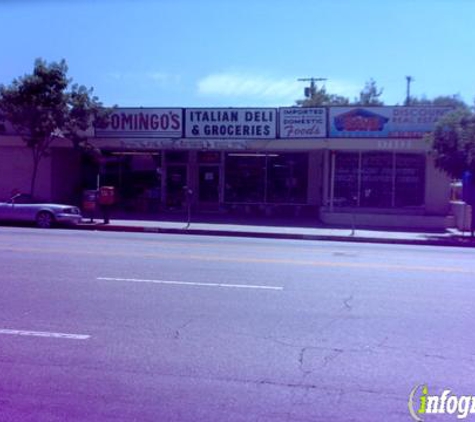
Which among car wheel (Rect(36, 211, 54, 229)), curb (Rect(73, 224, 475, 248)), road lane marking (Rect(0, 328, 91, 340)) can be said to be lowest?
road lane marking (Rect(0, 328, 91, 340))

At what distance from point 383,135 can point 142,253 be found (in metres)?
12.7

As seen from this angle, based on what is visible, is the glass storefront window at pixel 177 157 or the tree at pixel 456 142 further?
the glass storefront window at pixel 177 157

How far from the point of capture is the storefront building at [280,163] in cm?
2388

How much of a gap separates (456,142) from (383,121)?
13.4 feet

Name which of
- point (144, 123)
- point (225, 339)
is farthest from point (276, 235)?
point (225, 339)

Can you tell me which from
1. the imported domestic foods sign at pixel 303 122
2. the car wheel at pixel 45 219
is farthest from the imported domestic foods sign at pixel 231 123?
the car wheel at pixel 45 219

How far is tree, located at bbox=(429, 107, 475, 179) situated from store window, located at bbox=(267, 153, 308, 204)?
687 centimetres

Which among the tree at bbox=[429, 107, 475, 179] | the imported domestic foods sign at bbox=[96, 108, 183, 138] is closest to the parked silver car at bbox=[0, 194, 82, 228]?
the imported domestic foods sign at bbox=[96, 108, 183, 138]

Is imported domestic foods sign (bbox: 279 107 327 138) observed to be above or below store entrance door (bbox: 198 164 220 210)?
above

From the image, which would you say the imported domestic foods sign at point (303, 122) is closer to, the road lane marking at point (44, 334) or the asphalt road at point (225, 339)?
the asphalt road at point (225, 339)

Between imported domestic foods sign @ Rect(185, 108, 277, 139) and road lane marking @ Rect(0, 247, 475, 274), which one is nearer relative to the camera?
road lane marking @ Rect(0, 247, 475, 274)

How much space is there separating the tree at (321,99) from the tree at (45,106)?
3380 cm

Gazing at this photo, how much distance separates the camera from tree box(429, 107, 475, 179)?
20.1 m

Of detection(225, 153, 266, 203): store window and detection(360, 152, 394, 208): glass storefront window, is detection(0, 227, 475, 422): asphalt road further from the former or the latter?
detection(225, 153, 266, 203): store window
